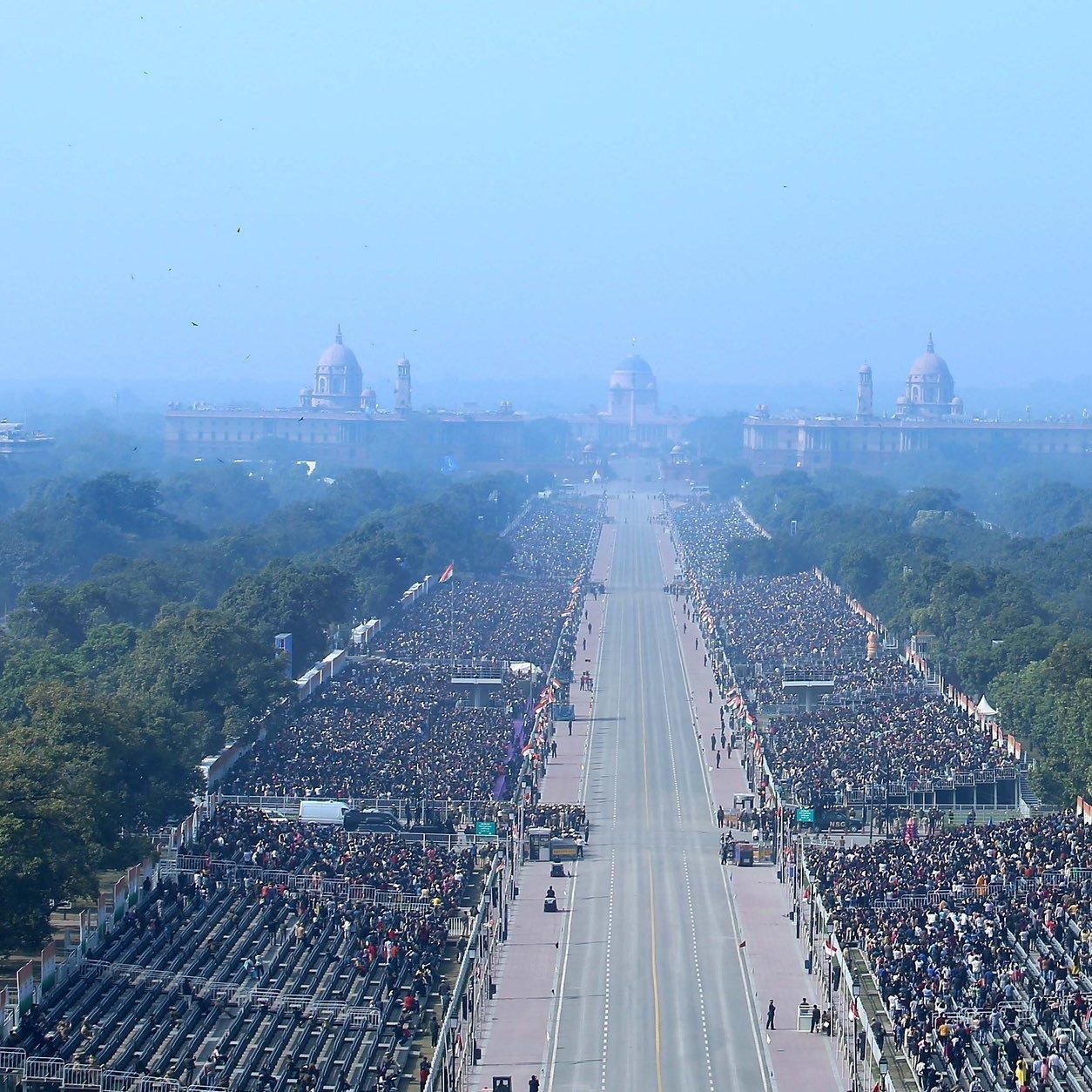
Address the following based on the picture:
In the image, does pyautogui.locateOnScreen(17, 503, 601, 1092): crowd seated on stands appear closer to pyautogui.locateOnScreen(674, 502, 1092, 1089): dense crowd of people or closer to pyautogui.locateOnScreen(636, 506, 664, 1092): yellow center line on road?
pyautogui.locateOnScreen(636, 506, 664, 1092): yellow center line on road

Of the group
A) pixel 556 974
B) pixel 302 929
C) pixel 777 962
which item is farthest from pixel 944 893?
pixel 302 929

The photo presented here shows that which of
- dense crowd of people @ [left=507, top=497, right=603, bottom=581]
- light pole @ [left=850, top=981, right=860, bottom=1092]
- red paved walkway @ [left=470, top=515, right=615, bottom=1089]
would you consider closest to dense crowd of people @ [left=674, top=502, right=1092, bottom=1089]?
light pole @ [left=850, top=981, right=860, bottom=1092]

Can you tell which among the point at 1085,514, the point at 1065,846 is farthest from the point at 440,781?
the point at 1085,514

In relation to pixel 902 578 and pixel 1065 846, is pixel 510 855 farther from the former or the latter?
pixel 902 578

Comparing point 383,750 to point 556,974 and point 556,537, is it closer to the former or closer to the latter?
point 556,974

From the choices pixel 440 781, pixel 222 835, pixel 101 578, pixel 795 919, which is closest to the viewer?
pixel 795 919
